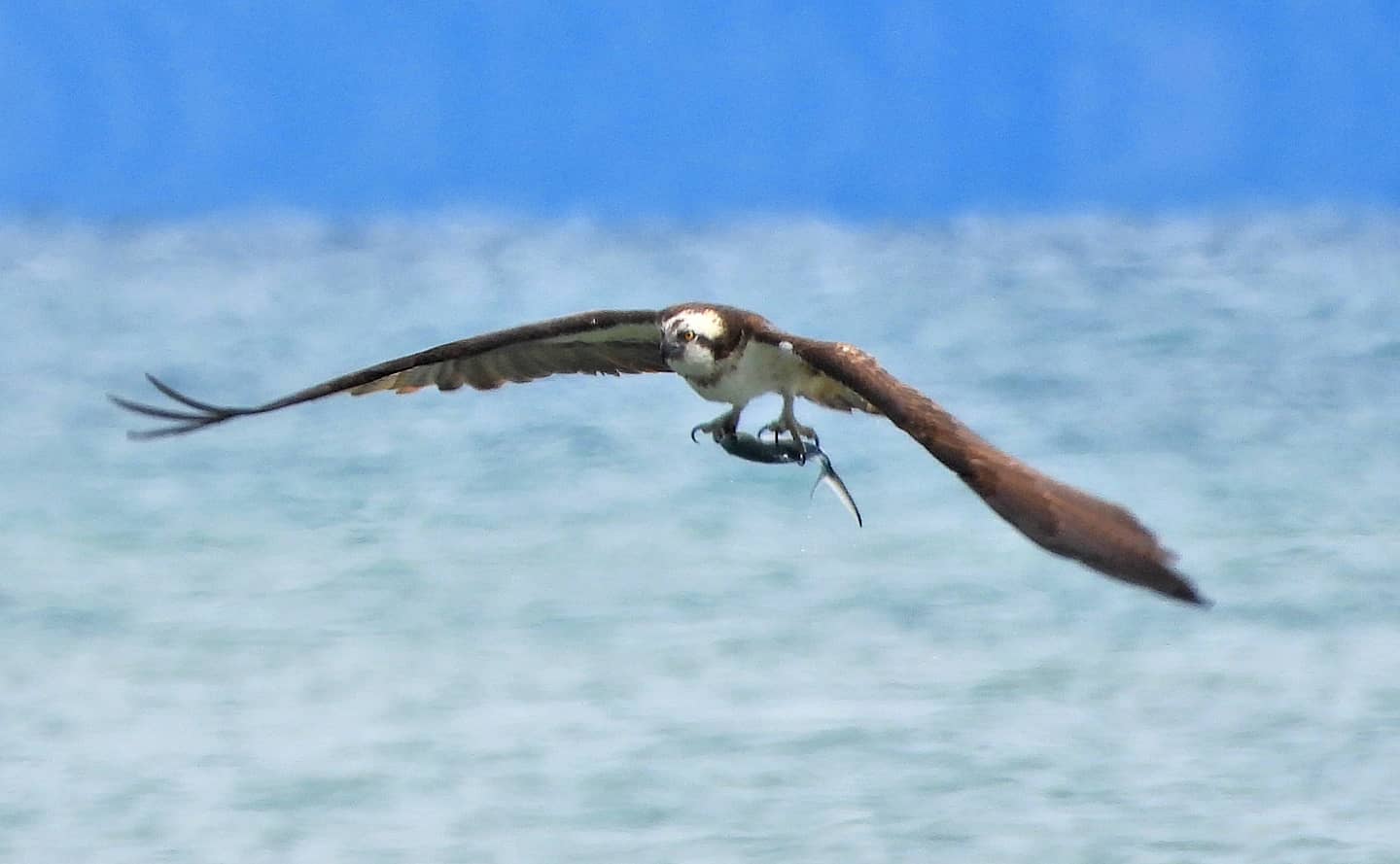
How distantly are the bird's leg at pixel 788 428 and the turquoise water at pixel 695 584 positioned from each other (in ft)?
20.7

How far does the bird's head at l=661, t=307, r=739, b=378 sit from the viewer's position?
771 centimetres

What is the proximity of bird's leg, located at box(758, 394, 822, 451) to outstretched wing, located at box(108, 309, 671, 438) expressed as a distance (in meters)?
0.48

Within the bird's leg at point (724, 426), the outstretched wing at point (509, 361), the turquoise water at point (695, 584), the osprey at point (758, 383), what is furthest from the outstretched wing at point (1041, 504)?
the turquoise water at point (695, 584)

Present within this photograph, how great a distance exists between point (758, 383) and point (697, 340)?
304mm

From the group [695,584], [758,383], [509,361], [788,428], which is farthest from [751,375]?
[695,584]

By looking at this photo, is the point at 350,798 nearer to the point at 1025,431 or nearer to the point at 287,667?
the point at 287,667

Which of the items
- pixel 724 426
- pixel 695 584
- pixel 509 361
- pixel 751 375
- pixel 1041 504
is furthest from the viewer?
pixel 695 584

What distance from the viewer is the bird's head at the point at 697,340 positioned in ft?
25.3

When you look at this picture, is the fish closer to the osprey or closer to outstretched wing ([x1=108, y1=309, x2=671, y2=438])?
the osprey

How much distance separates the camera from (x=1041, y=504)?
5.91 m

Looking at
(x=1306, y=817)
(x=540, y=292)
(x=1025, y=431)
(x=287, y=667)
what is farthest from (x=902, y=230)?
(x=1306, y=817)

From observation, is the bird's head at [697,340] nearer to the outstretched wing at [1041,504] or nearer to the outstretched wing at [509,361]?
the outstretched wing at [509,361]

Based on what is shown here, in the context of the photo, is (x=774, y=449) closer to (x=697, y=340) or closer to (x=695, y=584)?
(x=697, y=340)

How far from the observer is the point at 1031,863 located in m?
13.8
